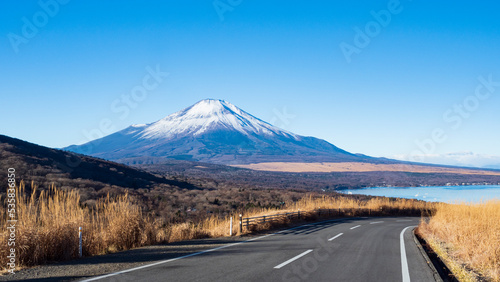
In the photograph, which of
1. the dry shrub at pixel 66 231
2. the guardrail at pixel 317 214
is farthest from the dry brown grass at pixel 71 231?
the guardrail at pixel 317 214

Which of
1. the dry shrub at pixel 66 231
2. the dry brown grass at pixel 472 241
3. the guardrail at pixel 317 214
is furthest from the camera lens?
→ the guardrail at pixel 317 214

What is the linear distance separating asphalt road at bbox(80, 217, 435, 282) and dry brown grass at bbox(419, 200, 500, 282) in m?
0.83

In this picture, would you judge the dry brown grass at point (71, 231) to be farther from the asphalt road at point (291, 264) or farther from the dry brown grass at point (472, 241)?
the dry brown grass at point (472, 241)

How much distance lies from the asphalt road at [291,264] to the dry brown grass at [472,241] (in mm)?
827

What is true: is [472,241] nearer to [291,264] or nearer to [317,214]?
[291,264]

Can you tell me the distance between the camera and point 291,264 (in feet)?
29.0

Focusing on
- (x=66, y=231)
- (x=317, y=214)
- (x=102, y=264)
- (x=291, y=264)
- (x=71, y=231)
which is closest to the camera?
(x=102, y=264)

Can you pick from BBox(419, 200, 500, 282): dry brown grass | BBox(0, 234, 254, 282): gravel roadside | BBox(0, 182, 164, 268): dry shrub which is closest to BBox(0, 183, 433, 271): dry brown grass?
BBox(0, 182, 164, 268): dry shrub

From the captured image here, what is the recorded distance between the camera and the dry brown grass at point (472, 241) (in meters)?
8.00

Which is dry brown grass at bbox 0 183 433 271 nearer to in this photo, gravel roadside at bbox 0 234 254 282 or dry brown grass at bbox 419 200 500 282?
gravel roadside at bbox 0 234 254 282

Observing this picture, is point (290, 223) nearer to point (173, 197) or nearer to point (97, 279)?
point (97, 279)

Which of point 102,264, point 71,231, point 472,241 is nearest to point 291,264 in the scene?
point 102,264

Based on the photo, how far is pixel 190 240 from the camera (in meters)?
13.2

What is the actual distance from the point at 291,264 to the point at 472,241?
5184 millimetres
